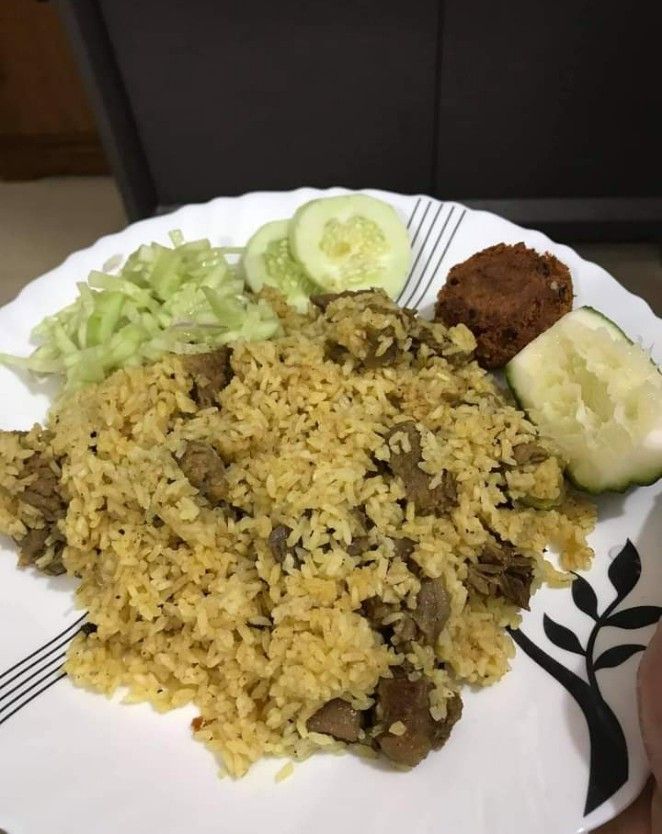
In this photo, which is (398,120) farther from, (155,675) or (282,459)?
(155,675)

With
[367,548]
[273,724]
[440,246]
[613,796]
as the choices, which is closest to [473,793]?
[613,796]

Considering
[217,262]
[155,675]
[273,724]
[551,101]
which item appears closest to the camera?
[273,724]

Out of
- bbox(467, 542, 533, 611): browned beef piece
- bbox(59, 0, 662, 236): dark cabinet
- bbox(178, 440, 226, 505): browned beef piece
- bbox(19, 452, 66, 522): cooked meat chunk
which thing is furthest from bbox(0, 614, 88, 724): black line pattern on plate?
bbox(59, 0, 662, 236): dark cabinet

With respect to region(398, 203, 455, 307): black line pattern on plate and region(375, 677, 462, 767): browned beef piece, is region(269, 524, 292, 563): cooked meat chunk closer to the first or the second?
region(375, 677, 462, 767): browned beef piece


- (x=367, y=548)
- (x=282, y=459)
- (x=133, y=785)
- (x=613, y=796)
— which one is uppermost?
(x=282, y=459)

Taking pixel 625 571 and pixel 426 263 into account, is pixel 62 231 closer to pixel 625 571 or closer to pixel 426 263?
pixel 426 263

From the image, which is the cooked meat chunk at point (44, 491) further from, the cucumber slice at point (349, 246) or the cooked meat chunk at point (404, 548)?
the cucumber slice at point (349, 246)

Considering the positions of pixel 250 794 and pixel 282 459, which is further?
pixel 282 459
